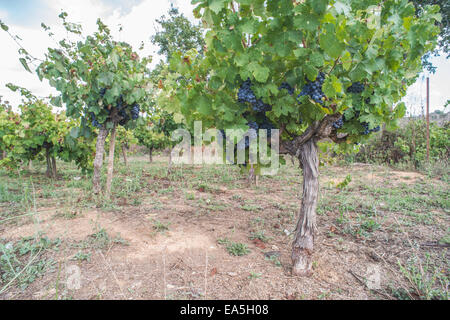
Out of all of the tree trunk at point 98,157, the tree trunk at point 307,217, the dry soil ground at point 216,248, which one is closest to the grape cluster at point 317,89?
the tree trunk at point 307,217

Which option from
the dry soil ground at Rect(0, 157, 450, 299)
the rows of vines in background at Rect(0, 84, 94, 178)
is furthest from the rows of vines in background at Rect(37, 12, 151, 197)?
the rows of vines in background at Rect(0, 84, 94, 178)

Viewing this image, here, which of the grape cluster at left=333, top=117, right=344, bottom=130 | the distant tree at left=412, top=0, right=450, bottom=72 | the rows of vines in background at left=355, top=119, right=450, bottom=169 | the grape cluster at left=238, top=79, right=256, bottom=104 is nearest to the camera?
the grape cluster at left=238, top=79, right=256, bottom=104

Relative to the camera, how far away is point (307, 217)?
2.22 m

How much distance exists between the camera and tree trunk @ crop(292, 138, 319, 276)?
217cm

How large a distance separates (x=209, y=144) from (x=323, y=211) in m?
2.30

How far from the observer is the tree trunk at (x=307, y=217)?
7.12ft

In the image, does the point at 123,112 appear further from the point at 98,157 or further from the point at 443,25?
the point at 443,25

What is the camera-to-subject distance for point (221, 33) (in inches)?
63.2

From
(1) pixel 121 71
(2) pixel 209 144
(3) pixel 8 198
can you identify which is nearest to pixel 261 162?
(2) pixel 209 144

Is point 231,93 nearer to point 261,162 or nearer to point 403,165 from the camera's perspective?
point 261,162

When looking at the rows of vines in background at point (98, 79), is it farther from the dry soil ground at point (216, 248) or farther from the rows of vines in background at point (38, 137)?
the rows of vines in background at point (38, 137)

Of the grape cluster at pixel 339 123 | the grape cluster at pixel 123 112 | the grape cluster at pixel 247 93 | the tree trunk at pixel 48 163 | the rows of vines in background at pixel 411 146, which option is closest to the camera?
the grape cluster at pixel 247 93

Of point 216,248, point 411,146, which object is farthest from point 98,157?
A: point 411,146

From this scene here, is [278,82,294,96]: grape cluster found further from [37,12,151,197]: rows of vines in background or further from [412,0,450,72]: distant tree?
[412,0,450,72]: distant tree
